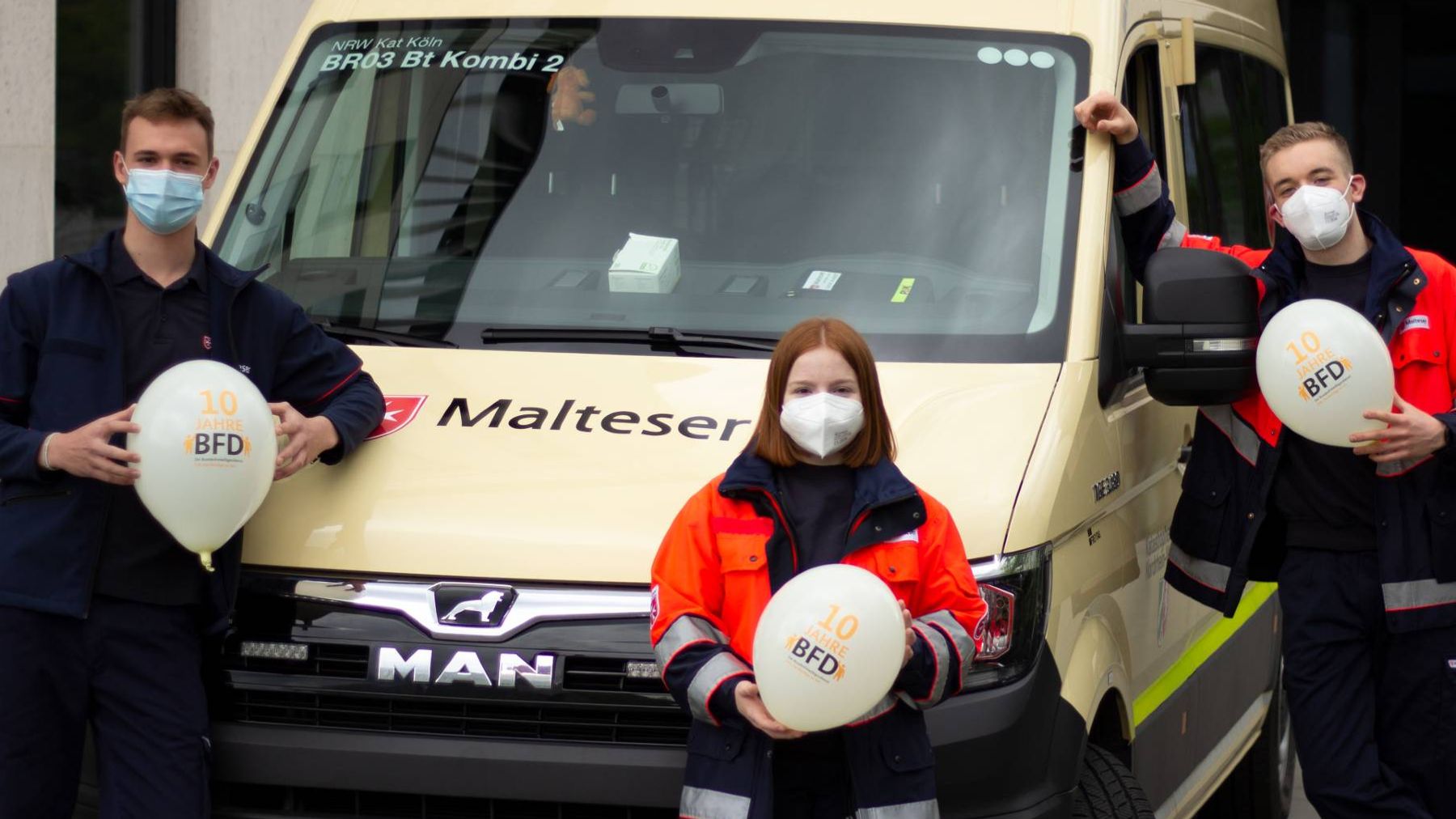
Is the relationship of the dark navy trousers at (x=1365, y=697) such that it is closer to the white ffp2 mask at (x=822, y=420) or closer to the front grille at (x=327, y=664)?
the white ffp2 mask at (x=822, y=420)

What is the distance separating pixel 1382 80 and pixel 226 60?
1080 centimetres

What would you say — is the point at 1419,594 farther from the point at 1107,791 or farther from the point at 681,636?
the point at 681,636

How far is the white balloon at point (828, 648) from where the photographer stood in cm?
331

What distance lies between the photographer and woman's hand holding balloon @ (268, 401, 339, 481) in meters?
4.00

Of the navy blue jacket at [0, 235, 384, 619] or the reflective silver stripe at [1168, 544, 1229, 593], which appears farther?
the reflective silver stripe at [1168, 544, 1229, 593]

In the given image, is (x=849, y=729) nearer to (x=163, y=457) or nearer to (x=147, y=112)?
(x=163, y=457)

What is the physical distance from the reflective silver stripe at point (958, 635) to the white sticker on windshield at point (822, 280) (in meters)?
1.13

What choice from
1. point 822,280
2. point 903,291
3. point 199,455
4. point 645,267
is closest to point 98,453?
point 199,455

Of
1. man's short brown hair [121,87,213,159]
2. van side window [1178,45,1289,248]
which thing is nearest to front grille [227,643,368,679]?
man's short brown hair [121,87,213,159]

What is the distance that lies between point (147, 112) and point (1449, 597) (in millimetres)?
2780

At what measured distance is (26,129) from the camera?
31.8 feet

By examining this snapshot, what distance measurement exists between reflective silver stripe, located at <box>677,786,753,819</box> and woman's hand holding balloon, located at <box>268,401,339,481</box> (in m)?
1.01

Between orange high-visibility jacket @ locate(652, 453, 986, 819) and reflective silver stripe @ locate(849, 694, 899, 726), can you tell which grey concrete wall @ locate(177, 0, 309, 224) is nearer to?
orange high-visibility jacket @ locate(652, 453, 986, 819)

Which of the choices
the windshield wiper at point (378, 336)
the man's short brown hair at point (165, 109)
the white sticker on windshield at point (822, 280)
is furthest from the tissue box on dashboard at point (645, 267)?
the man's short brown hair at point (165, 109)
